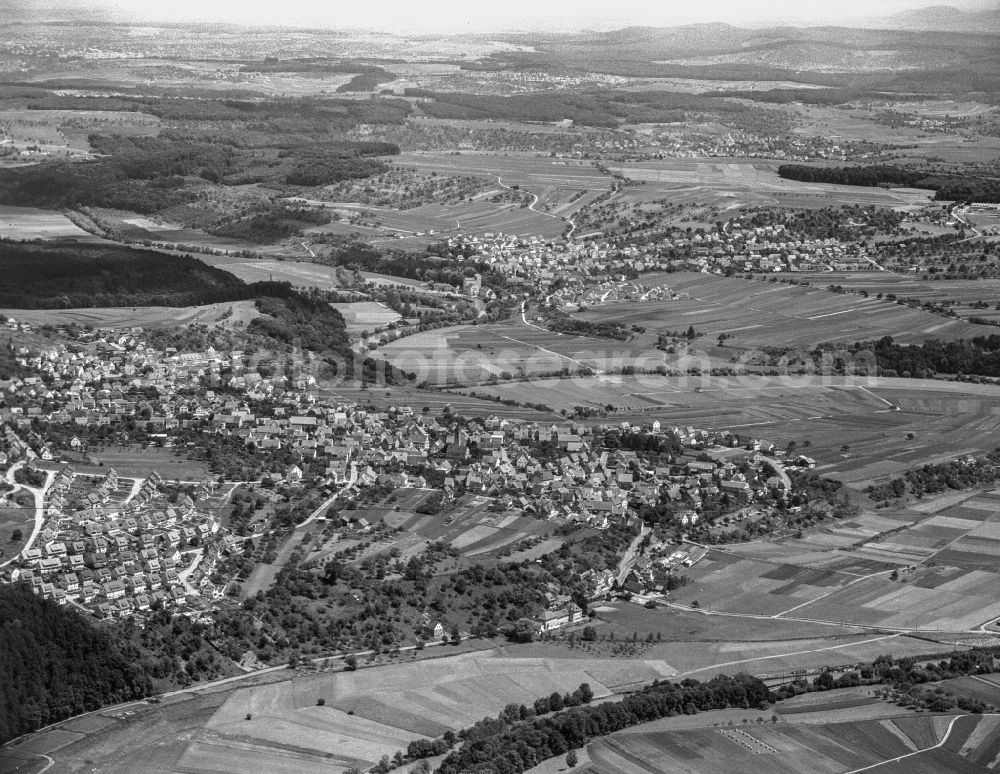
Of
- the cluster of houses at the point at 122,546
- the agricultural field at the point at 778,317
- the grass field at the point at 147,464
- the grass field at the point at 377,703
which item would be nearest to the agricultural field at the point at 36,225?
the agricultural field at the point at 778,317

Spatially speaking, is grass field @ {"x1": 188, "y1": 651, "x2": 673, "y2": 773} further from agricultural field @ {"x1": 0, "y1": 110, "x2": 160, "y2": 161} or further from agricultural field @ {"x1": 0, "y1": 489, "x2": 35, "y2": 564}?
agricultural field @ {"x1": 0, "y1": 110, "x2": 160, "y2": 161}

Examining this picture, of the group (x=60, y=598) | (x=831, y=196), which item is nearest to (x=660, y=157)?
(x=831, y=196)

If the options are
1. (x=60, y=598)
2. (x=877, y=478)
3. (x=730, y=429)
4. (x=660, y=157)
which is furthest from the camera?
(x=660, y=157)

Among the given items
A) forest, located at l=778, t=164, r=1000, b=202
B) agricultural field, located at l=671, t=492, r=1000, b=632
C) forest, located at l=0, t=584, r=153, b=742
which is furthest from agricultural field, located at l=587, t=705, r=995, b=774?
forest, located at l=778, t=164, r=1000, b=202

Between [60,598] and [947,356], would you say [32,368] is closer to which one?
[60,598]

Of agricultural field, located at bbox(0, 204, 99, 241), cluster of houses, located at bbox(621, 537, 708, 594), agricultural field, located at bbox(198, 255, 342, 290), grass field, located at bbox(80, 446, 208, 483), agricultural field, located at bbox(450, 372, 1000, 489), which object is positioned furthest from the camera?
agricultural field, located at bbox(0, 204, 99, 241)

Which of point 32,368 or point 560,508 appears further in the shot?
point 32,368

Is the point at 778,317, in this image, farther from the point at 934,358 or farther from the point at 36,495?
the point at 36,495
